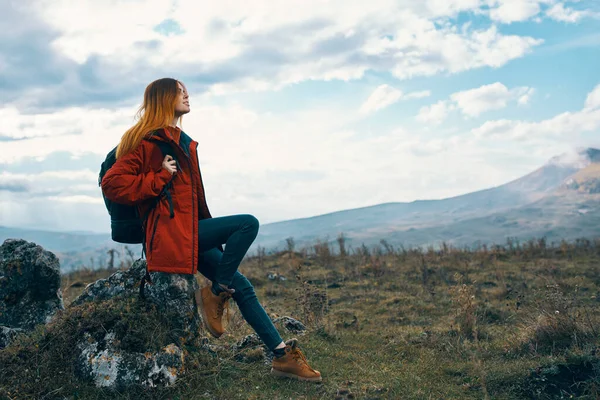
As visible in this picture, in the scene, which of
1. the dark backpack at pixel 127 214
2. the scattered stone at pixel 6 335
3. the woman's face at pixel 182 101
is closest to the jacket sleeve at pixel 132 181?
the dark backpack at pixel 127 214

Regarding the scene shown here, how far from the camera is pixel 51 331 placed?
4715mm

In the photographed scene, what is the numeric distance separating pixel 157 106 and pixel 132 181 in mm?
747

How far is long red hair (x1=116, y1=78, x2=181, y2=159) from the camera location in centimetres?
432

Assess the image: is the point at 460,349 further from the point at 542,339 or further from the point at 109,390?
the point at 109,390

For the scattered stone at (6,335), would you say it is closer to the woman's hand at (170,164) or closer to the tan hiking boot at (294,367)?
the woman's hand at (170,164)

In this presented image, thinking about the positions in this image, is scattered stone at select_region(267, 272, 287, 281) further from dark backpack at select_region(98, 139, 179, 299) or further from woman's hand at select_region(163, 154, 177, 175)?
woman's hand at select_region(163, 154, 177, 175)

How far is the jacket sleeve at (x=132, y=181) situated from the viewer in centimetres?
400

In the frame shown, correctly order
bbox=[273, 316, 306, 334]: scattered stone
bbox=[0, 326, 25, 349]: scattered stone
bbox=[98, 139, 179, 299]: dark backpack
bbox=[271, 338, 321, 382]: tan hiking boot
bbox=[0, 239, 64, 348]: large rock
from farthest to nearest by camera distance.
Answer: bbox=[273, 316, 306, 334]: scattered stone
bbox=[0, 239, 64, 348]: large rock
bbox=[0, 326, 25, 349]: scattered stone
bbox=[271, 338, 321, 382]: tan hiking boot
bbox=[98, 139, 179, 299]: dark backpack

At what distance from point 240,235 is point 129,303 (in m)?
1.37

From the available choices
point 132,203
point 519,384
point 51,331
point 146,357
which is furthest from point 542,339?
point 51,331

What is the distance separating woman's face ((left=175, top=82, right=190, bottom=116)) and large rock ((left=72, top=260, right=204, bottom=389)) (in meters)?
1.60

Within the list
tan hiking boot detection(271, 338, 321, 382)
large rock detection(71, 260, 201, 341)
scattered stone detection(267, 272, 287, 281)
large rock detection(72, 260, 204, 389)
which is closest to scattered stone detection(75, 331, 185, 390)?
large rock detection(72, 260, 204, 389)

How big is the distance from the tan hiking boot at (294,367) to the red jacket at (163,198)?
1.23 meters

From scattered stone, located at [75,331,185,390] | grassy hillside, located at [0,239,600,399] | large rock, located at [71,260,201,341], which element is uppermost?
large rock, located at [71,260,201,341]
